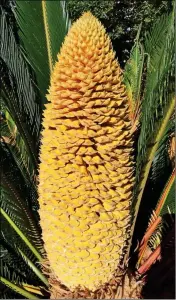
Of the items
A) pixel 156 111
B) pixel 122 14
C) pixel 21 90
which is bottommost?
pixel 156 111

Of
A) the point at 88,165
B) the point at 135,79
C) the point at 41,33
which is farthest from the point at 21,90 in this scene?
the point at 88,165

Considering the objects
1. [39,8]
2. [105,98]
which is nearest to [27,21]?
[39,8]

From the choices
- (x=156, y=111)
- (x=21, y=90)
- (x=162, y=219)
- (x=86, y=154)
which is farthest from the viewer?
(x=21, y=90)

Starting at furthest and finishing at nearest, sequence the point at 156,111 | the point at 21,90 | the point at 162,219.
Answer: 1. the point at 21,90
2. the point at 162,219
3. the point at 156,111

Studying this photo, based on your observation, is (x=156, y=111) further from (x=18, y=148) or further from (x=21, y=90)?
(x=21, y=90)

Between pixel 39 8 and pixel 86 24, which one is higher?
pixel 39 8

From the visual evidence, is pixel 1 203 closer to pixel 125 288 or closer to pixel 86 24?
pixel 125 288
